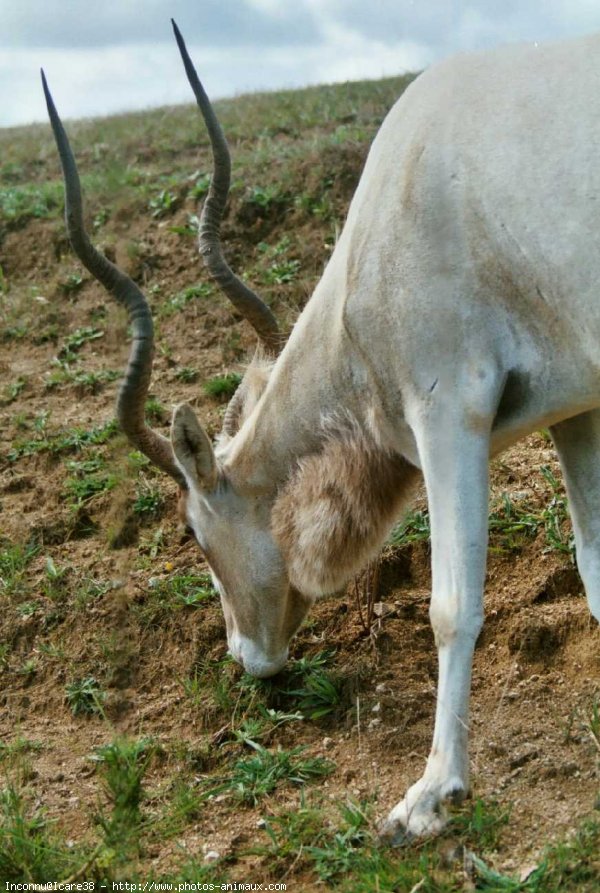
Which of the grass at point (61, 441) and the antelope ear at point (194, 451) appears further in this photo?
the grass at point (61, 441)

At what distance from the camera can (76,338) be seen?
28.7 ft

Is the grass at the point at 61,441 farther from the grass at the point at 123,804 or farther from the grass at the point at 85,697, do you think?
the grass at the point at 123,804

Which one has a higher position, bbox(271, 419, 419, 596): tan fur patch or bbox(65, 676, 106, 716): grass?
bbox(271, 419, 419, 596): tan fur patch

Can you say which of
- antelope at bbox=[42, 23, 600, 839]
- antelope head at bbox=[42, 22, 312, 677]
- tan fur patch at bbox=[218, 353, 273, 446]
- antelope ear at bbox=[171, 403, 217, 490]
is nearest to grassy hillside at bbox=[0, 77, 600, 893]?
antelope head at bbox=[42, 22, 312, 677]

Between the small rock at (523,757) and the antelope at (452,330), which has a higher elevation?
the antelope at (452,330)

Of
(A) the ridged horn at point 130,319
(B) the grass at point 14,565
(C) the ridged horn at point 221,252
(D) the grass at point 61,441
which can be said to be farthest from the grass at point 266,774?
(D) the grass at point 61,441

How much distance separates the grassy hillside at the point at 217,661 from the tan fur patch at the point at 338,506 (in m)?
0.62

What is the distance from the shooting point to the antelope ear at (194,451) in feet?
16.3

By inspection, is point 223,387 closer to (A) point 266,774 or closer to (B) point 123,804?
(A) point 266,774

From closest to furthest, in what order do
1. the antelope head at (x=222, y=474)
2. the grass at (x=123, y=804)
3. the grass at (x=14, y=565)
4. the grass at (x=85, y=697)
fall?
the grass at (x=123, y=804), the antelope head at (x=222, y=474), the grass at (x=85, y=697), the grass at (x=14, y=565)

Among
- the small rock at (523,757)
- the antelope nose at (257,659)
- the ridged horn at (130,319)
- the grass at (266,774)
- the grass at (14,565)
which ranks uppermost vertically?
the ridged horn at (130,319)

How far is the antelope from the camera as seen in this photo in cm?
396

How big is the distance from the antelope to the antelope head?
0.02 metres

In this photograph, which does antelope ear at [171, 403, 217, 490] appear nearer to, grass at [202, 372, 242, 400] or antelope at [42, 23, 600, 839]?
antelope at [42, 23, 600, 839]
